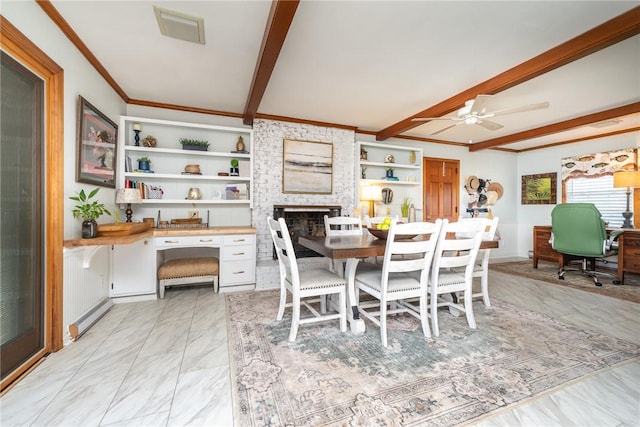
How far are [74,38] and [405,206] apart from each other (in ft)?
16.2

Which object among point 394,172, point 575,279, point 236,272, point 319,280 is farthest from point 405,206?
point 319,280

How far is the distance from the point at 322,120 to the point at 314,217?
163cm

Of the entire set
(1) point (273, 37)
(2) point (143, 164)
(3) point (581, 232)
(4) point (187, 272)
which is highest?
(1) point (273, 37)

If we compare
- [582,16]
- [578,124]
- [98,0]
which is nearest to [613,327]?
[582,16]

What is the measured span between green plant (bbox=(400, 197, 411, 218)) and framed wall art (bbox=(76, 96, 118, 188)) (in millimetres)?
4571

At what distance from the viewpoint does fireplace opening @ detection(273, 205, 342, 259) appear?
4207 millimetres

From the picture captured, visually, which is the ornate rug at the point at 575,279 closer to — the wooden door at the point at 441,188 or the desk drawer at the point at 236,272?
the wooden door at the point at 441,188

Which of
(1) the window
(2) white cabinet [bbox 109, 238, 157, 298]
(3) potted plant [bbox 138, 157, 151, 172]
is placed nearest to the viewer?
(2) white cabinet [bbox 109, 238, 157, 298]

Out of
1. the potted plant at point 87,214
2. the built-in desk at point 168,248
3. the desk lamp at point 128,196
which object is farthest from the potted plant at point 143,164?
the potted plant at point 87,214

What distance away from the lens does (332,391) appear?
1533 mm

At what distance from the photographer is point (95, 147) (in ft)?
8.77

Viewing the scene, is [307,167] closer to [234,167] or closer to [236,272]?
[234,167]

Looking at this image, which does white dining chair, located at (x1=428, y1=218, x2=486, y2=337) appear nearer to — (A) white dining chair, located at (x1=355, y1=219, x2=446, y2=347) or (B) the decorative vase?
(A) white dining chair, located at (x1=355, y1=219, x2=446, y2=347)

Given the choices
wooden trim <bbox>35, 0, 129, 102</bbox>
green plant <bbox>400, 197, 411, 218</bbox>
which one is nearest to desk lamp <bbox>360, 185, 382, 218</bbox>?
green plant <bbox>400, 197, 411, 218</bbox>
